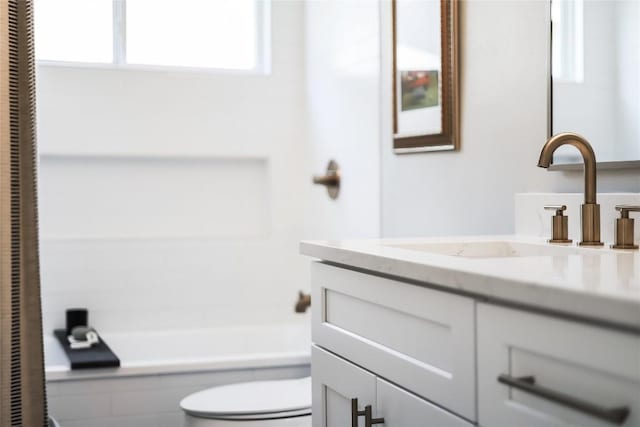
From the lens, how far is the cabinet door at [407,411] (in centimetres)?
132

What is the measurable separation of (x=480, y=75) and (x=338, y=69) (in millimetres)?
1263

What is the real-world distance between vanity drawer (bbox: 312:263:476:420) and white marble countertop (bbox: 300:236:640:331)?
4cm

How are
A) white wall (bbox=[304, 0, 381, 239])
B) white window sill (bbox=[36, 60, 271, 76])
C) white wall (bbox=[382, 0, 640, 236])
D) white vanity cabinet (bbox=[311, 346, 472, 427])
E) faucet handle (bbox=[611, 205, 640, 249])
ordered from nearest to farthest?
white vanity cabinet (bbox=[311, 346, 472, 427])
faucet handle (bbox=[611, 205, 640, 249])
white wall (bbox=[382, 0, 640, 236])
white wall (bbox=[304, 0, 381, 239])
white window sill (bbox=[36, 60, 271, 76])

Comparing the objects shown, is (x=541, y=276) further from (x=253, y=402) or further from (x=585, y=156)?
(x=253, y=402)

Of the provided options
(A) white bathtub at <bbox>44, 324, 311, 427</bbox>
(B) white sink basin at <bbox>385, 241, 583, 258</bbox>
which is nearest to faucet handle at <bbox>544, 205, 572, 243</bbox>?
(B) white sink basin at <bbox>385, 241, 583, 258</bbox>

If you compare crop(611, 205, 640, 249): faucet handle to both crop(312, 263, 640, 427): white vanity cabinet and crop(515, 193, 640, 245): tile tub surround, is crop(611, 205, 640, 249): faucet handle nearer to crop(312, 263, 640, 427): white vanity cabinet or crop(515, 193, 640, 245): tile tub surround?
crop(515, 193, 640, 245): tile tub surround

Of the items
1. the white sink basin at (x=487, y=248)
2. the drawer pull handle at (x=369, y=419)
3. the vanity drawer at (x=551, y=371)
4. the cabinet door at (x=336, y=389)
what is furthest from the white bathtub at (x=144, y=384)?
the vanity drawer at (x=551, y=371)

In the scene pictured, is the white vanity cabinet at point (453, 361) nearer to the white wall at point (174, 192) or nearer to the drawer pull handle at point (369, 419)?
the drawer pull handle at point (369, 419)

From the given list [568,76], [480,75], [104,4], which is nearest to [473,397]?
[568,76]

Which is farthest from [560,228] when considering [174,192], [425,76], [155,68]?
[155,68]

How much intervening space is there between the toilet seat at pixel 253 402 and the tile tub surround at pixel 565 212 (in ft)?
2.87

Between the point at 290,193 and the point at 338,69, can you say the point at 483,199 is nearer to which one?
the point at 338,69

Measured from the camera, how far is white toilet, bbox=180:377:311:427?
2471 mm

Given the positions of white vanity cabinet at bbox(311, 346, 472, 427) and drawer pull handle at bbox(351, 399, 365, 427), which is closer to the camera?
white vanity cabinet at bbox(311, 346, 472, 427)
